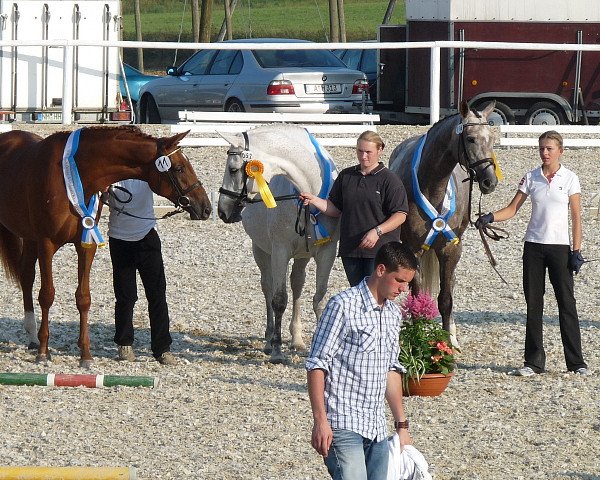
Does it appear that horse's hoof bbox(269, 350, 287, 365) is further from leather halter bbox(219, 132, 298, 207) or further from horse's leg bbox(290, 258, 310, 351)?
leather halter bbox(219, 132, 298, 207)

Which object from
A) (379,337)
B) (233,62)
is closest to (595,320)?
(379,337)

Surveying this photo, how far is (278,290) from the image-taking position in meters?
10.2

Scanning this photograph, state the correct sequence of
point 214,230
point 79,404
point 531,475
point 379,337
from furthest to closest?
point 214,230, point 79,404, point 531,475, point 379,337

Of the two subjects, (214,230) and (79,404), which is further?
(214,230)

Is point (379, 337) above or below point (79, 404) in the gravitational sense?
above

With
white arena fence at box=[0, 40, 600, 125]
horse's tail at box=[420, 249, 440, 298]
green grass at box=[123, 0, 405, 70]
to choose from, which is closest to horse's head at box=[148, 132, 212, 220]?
horse's tail at box=[420, 249, 440, 298]

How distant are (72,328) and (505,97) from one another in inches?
482

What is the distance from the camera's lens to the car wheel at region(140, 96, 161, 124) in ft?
79.8

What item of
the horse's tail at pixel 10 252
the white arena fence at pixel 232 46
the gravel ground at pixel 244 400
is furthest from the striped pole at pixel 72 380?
the white arena fence at pixel 232 46

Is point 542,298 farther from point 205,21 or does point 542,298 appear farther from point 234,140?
point 205,21

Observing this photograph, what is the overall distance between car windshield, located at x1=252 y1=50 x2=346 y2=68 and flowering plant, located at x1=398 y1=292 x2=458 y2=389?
44.4 ft

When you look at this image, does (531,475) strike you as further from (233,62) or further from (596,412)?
(233,62)

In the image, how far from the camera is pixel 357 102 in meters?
22.6

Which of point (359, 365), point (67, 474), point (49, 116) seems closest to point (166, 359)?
point (67, 474)
